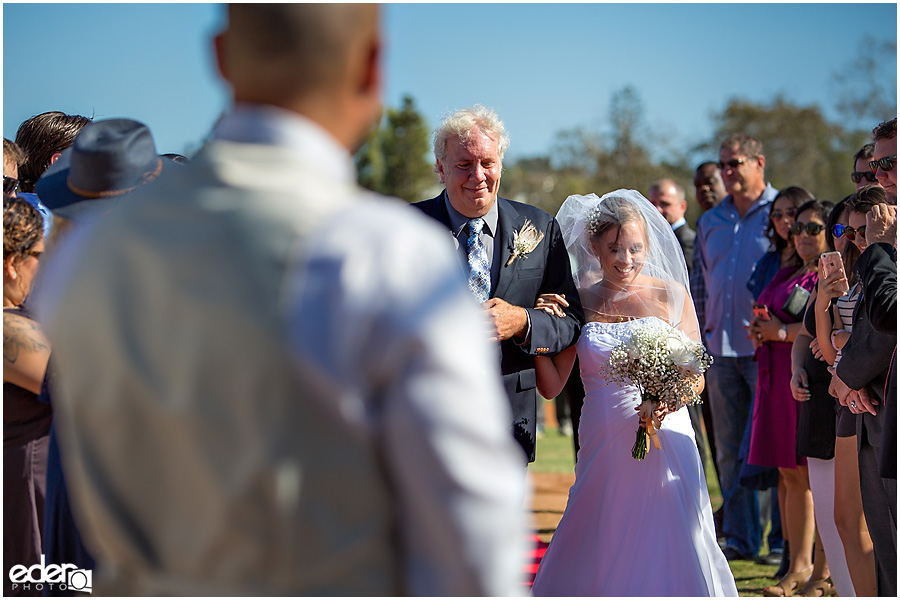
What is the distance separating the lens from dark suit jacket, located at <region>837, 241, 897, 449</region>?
13.3 feet

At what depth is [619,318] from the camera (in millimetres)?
5156

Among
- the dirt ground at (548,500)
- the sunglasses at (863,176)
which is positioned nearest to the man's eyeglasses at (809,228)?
the sunglasses at (863,176)

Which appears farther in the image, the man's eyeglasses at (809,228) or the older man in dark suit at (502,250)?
the man's eyeglasses at (809,228)

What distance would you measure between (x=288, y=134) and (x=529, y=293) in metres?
3.18

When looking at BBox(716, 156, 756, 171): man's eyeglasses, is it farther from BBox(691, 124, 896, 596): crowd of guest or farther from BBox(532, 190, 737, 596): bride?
BBox(532, 190, 737, 596): bride

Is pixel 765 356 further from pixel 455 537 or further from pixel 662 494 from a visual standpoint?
pixel 455 537

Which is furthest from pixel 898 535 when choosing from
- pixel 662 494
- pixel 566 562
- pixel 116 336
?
pixel 116 336

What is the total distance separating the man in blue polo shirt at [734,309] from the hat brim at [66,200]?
5.45m

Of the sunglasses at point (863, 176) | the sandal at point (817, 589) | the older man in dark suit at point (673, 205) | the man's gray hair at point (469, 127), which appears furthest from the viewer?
the older man in dark suit at point (673, 205)

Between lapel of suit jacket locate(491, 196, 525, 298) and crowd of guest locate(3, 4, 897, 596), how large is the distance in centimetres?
6

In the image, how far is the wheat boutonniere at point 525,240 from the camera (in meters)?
4.57

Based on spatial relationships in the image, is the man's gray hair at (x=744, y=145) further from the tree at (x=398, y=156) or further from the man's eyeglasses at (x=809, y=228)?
the tree at (x=398, y=156)

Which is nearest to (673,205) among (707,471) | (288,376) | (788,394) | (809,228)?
(809,228)

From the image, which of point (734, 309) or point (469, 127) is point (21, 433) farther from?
point (734, 309)
